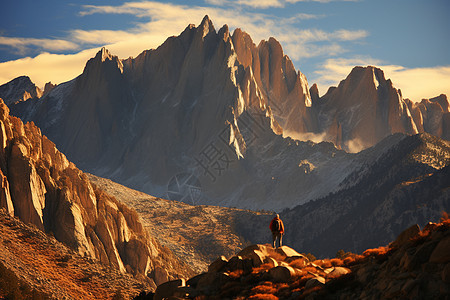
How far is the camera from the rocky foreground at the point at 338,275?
104ft

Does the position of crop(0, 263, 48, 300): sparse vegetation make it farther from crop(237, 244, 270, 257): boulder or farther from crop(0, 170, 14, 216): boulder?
crop(237, 244, 270, 257): boulder

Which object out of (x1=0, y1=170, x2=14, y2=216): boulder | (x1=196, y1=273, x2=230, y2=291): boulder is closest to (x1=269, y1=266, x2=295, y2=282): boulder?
(x1=196, y1=273, x2=230, y2=291): boulder

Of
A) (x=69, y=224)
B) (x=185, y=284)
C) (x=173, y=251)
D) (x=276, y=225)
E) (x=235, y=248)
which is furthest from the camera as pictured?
(x=235, y=248)

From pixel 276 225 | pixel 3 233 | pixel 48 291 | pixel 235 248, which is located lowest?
pixel 235 248

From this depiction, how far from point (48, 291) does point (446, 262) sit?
2367 inches

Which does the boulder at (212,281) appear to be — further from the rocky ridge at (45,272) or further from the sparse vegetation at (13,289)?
the rocky ridge at (45,272)

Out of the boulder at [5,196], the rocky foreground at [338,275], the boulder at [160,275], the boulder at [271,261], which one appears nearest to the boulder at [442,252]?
the rocky foreground at [338,275]

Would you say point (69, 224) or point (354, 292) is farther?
point (69, 224)

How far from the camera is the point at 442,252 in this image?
32125 millimetres

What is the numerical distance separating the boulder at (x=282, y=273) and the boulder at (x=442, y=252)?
10761 millimetres

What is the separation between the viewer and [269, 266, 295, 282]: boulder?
41062 mm

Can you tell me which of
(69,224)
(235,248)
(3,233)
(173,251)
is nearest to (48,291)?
(3,233)

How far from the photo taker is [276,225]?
A: 50625 millimetres

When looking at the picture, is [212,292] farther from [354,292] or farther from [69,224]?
[69,224]
